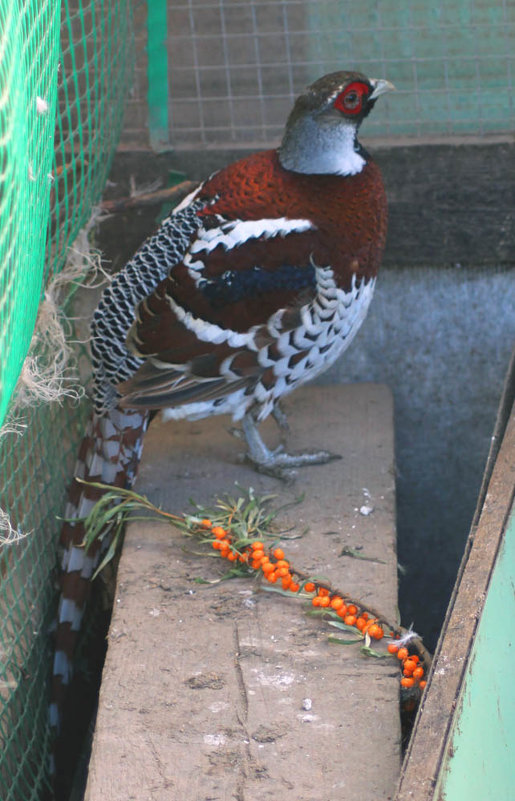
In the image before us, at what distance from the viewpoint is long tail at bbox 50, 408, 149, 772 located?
2873 millimetres

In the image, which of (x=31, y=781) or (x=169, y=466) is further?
(x=169, y=466)

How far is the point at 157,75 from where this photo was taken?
336 centimetres

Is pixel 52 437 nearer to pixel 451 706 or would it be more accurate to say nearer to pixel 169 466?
pixel 169 466

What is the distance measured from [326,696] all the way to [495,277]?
1808mm

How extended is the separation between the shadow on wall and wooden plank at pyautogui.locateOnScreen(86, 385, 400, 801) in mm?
617

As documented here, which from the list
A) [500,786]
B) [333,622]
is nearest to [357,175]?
[333,622]

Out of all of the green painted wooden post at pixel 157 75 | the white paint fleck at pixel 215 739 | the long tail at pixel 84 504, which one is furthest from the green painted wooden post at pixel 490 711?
the green painted wooden post at pixel 157 75

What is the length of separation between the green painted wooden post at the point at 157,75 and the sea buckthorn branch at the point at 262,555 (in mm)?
1270

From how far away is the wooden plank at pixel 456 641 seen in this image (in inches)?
68.2

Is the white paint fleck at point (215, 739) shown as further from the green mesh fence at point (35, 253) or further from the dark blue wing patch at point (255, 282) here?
the dark blue wing patch at point (255, 282)

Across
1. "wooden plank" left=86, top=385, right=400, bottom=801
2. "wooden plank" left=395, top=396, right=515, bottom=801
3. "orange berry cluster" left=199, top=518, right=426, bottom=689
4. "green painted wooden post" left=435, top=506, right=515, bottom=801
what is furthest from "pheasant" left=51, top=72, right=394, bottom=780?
"green painted wooden post" left=435, top=506, right=515, bottom=801

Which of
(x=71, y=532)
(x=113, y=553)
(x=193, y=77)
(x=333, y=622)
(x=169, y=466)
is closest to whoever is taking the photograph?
(x=333, y=622)

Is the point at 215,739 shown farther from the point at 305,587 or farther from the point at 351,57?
the point at 351,57

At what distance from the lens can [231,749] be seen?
6.68 feet
